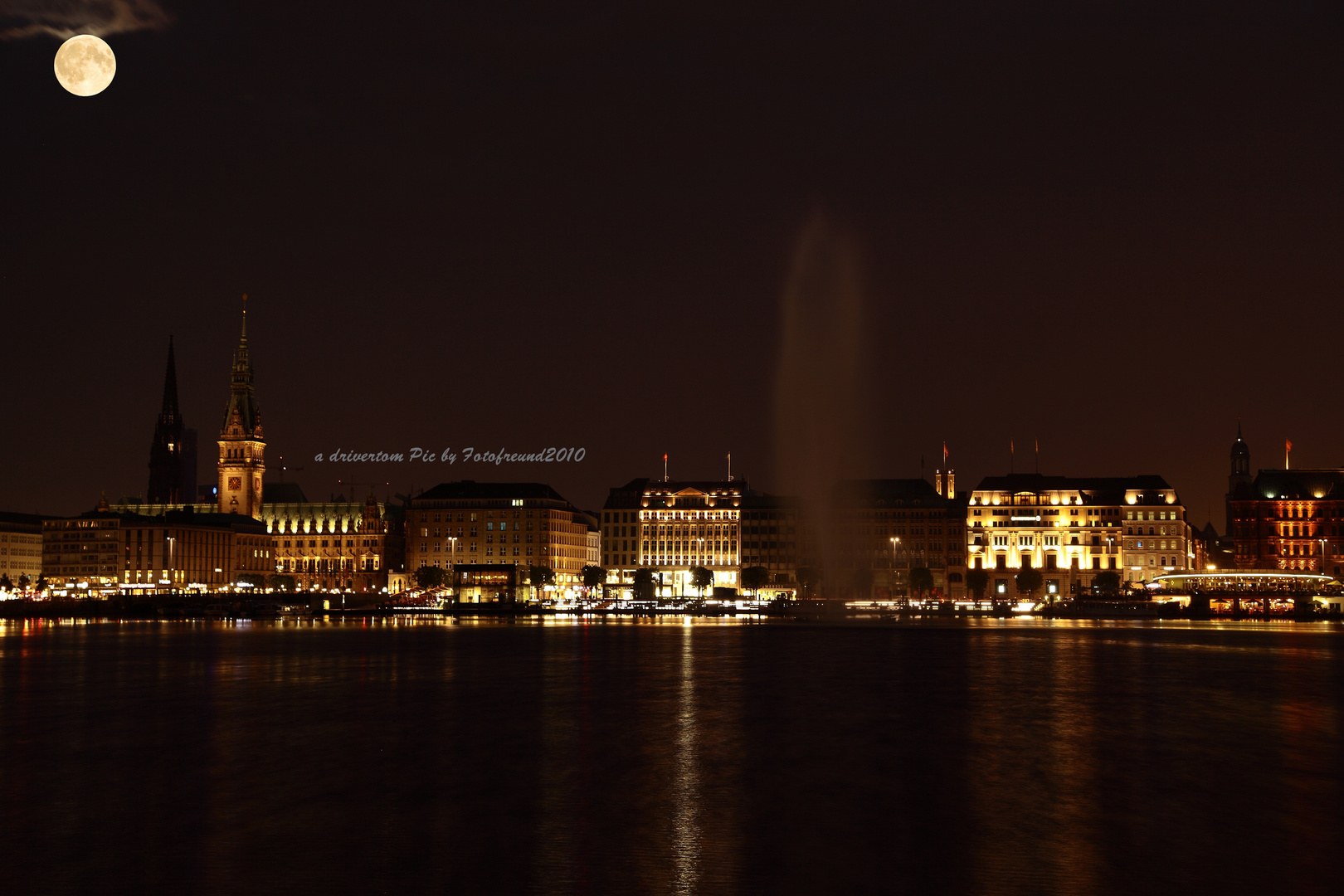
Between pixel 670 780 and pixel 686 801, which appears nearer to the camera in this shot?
pixel 686 801

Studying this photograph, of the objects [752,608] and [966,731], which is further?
[752,608]

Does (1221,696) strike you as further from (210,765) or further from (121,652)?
(121,652)

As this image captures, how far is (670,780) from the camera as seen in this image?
29328mm

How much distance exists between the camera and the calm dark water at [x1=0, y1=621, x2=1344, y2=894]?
20641 mm

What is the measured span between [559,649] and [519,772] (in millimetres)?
52439

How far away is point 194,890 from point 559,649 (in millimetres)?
63383

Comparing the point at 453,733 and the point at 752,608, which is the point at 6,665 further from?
the point at 752,608

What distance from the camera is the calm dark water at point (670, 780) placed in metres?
20.6

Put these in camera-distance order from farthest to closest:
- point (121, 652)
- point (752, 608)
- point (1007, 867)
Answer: point (752, 608) → point (121, 652) → point (1007, 867)

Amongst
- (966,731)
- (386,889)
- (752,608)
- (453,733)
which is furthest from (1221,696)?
(752,608)

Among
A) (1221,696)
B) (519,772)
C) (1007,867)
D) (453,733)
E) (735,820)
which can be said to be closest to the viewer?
(1007,867)

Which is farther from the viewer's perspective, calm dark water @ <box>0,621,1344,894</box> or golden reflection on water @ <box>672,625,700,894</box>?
calm dark water @ <box>0,621,1344,894</box>

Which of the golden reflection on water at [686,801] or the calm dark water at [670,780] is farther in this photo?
the calm dark water at [670,780]

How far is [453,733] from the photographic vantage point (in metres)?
37.5
